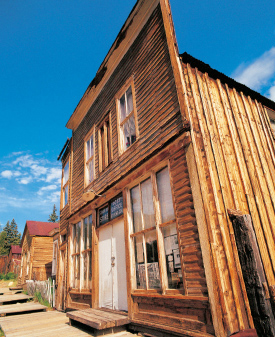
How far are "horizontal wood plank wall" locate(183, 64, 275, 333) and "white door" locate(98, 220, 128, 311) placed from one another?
295 cm

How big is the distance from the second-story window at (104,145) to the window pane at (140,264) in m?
3.04

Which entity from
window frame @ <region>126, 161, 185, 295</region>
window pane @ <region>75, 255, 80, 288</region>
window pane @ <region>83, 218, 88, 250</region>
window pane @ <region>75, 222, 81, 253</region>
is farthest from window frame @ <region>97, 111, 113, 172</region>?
window pane @ <region>75, 255, 80, 288</region>

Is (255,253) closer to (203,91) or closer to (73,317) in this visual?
(203,91)

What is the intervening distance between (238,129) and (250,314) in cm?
417

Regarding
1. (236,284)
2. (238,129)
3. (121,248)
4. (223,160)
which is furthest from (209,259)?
(238,129)

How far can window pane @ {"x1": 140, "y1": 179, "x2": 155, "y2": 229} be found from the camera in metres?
5.13

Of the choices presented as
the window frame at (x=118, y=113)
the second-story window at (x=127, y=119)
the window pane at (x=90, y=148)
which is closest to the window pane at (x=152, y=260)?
the window frame at (x=118, y=113)

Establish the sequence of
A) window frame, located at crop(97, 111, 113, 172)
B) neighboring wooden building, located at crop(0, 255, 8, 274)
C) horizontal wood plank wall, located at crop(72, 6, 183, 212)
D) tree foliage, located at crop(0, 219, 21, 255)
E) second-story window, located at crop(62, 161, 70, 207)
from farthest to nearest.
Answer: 1. tree foliage, located at crop(0, 219, 21, 255)
2. neighboring wooden building, located at crop(0, 255, 8, 274)
3. second-story window, located at crop(62, 161, 70, 207)
4. window frame, located at crop(97, 111, 113, 172)
5. horizontal wood plank wall, located at crop(72, 6, 183, 212)

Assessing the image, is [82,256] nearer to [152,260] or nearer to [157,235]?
[152,260]

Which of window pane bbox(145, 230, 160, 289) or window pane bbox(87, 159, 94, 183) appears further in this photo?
window pane bbox(87, 159, 94, 183)

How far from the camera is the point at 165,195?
4859mm

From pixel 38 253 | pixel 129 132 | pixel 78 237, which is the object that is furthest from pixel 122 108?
pixel 38 253

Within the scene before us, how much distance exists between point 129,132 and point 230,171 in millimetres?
3052

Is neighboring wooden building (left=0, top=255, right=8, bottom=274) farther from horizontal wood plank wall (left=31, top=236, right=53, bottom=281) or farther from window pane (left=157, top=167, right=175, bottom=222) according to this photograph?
window pane (left=157, top=167, right=175, bottom=222)
